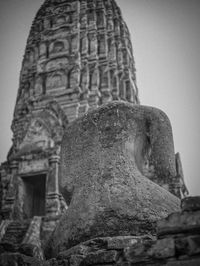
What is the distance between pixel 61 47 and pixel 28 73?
2707 mm

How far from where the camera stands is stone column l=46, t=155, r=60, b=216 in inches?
447

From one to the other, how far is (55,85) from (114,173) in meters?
14.6

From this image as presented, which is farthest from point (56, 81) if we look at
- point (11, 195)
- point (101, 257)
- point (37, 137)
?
point (101, 257)

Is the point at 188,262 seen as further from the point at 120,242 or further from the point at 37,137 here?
the point at 37,137

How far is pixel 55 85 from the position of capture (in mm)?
17141

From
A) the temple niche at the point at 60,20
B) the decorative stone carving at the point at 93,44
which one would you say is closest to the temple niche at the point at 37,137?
the decorative stone carving at the point at 93,44

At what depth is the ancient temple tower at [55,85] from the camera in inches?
507

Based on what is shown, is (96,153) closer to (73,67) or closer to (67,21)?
(73,67)

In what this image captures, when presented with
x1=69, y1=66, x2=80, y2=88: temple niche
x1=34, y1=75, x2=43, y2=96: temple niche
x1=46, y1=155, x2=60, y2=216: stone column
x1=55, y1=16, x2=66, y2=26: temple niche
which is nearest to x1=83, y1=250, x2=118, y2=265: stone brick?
x1=46, y1=155, x2=60, y2=216: stone column

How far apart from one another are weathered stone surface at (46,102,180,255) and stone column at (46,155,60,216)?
321 inches

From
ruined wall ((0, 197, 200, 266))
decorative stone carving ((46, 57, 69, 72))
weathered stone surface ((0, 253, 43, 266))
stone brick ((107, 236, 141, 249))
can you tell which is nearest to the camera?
ruined wall ((0, 197, 200, 266))

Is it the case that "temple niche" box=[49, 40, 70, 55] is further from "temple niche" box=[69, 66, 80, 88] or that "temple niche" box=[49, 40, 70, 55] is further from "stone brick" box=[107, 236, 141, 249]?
"stone brick" box=[107, 236, 141, 249]

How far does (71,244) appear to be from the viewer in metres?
2.86

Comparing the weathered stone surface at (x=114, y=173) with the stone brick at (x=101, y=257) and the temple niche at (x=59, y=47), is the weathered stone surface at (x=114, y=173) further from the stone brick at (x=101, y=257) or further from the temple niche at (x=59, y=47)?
the temple niche at (x=59, y=47)
